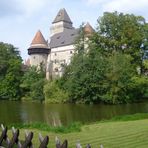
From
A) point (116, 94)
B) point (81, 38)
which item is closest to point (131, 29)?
point (81, 38)

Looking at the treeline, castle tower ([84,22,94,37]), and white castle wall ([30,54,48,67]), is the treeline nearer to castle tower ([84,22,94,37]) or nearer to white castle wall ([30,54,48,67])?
castle tower ([84,22,94,37])

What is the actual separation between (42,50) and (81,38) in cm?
2273

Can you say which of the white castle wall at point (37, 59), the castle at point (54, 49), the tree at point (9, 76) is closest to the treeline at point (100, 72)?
the tree at point (9, 76)

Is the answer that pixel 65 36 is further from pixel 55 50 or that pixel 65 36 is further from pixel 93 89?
pixel 93 89

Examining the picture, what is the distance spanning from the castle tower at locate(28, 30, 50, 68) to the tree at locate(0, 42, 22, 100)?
6517 mm

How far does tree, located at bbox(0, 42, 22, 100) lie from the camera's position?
65.1 m

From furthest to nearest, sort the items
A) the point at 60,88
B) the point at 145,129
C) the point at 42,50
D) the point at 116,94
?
the point at 42,50 < the point at 60,88 < the point at 116,94 < the point at 145,129

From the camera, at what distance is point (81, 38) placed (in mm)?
57906

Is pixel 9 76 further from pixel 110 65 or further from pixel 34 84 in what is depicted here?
pixel 110 65

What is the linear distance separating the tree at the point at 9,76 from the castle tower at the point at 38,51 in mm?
6517

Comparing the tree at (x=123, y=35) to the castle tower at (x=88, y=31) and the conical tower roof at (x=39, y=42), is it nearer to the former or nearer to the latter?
the castle tower at (x=88, y=31)

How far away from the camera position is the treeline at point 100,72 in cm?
5009

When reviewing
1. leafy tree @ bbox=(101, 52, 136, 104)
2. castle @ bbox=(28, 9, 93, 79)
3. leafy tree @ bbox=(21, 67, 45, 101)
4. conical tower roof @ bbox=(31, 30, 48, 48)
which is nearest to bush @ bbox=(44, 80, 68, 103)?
leafy tree @ bbox=(21, 67, 45, 101)

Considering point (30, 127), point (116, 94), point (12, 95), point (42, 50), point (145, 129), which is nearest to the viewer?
point (145, 129)
